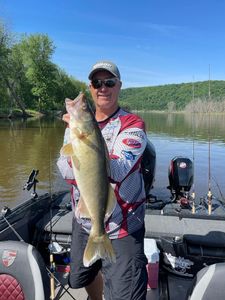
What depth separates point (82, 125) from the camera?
2145 millimetres

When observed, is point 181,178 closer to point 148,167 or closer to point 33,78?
point 148,167

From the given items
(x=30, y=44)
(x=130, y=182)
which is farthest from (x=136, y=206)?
(x=30, y=44)

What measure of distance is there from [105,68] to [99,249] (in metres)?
1.38

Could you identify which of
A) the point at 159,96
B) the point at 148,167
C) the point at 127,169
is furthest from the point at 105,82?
the point at 159,96

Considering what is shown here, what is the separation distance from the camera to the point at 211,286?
2449 mm

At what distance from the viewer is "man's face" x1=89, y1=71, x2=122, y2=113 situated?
2.89m

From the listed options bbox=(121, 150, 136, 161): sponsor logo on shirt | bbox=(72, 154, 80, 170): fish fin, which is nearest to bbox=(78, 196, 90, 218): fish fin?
bbox=(72, 154, 80, 170): fish fin

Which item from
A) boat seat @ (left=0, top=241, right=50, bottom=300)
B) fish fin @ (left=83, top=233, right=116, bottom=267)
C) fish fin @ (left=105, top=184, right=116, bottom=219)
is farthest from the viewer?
boat seat @ (left=0, top=241, right=50, bottom=300)

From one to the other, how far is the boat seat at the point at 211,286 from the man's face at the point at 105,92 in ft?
4.67

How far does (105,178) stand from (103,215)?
28cm

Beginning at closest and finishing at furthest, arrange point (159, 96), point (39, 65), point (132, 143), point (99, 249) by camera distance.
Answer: point (99, 249) → point (132, 143) → point (39, 65) → point (159, 96)

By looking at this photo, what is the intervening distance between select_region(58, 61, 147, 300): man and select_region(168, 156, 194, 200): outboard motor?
403cm

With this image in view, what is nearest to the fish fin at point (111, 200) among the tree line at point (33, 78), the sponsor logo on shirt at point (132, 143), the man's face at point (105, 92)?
the sponsor logo on shirt at point (132, 143)

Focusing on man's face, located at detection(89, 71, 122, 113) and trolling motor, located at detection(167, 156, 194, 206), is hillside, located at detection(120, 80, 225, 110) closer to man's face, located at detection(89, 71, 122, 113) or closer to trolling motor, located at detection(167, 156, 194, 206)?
trolling motor, located at detection(167, 156, 194, 206)
